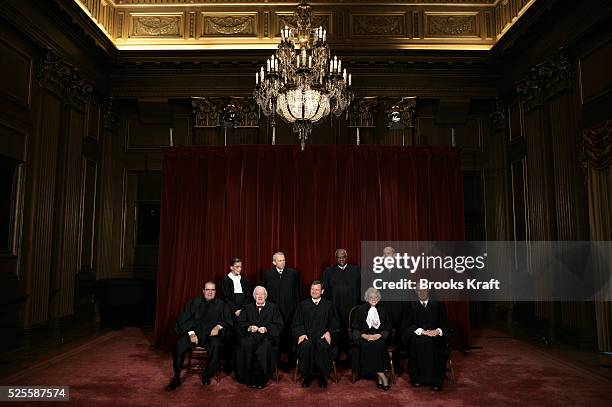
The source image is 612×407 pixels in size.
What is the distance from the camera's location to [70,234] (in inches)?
279

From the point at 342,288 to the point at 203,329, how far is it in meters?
1.75

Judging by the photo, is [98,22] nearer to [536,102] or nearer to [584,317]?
[536,102]

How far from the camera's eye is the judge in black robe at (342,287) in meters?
5.54

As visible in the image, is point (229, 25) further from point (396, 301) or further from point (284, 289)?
point (396, 301)

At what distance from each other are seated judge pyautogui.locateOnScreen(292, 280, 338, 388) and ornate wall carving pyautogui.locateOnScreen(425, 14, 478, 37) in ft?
19.0

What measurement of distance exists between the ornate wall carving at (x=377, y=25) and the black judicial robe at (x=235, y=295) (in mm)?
5263

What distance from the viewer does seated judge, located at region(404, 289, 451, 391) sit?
442 cm

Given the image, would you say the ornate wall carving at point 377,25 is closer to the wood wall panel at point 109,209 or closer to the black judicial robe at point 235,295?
the wood wall panel at point 109,209

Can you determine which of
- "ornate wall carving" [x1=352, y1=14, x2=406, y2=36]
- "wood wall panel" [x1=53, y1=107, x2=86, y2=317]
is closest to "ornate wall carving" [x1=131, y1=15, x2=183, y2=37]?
"wood wall panel" [x1=53, y1=107, x2=86, y2=317]

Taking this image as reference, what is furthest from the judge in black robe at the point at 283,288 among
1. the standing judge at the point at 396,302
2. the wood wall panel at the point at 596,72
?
the wood wall panel at the point at 596,72

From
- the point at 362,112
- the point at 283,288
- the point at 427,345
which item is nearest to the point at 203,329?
the point at 283,288

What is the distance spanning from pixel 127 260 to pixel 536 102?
298 inches

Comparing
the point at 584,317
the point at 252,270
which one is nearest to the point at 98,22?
the point at 252,270

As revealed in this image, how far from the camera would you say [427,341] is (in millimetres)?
4598
